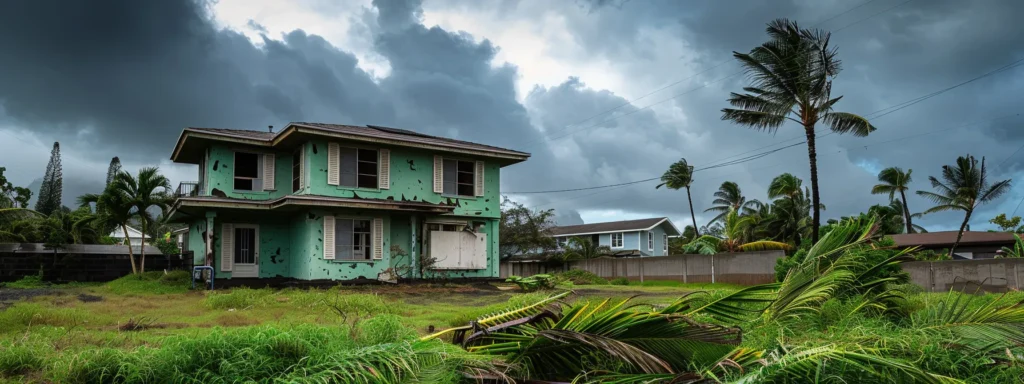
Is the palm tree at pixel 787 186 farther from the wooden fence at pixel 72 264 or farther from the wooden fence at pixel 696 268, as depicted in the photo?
the wooden fence at pixel 72 264

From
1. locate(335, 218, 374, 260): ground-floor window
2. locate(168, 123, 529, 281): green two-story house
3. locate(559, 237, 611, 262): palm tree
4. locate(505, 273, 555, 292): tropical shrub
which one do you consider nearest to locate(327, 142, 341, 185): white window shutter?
locate(168, 123, 529, 281): green two-story house

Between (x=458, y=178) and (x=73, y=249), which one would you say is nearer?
(x=458, y=178)

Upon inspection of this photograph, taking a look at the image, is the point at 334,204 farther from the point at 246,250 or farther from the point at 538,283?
the point at 538,283

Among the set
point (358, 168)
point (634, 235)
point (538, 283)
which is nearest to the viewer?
point (538, 283)

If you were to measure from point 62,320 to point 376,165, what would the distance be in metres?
12.8

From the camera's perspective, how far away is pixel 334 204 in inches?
728

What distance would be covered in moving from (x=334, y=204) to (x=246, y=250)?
161 inches

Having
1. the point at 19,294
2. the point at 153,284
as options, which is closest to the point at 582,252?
the point at 153,284

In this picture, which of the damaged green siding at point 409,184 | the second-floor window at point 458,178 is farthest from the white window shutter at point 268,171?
the second-floor window at point 458,178

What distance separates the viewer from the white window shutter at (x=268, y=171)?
2058 cm

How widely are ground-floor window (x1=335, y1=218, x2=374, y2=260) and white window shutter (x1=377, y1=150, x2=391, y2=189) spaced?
1.25m

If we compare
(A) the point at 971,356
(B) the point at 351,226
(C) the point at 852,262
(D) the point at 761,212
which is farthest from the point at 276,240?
(D) the point at 761,212

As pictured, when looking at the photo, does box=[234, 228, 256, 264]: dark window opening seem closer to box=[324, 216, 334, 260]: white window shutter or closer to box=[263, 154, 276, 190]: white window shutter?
box=[263, 154, 276, 190]: white window shutter

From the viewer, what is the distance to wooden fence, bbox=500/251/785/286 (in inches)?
950
